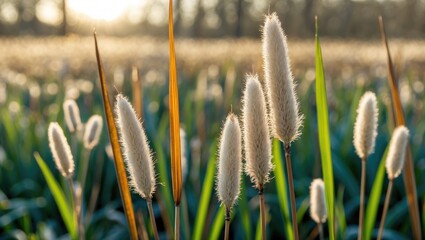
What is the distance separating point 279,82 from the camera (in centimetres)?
77

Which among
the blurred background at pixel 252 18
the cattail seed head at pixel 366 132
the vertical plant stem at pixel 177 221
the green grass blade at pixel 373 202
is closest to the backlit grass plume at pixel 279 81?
the vertical plant stem at pixel 177 221

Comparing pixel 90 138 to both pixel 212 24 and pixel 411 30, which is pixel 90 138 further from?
pixel 212 24

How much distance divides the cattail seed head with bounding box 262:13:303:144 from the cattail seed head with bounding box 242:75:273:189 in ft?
0.06

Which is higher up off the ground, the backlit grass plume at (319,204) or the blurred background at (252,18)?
the blurred background at (252,18)

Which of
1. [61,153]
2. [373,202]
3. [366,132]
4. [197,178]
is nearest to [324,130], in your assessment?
[366,132]

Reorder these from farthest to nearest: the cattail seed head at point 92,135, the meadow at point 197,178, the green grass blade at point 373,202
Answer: the meadow at point 197,178, the green grass blade at point 373,202, the cattail seed head at point 92,135

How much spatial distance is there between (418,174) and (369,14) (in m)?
36.2

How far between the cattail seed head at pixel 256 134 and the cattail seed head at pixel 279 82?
2 centimetres

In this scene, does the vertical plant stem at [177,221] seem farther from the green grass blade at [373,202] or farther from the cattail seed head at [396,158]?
the green grass blade at [373,202]

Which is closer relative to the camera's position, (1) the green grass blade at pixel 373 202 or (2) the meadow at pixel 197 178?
(1) the green grass blade at pixel 373 202

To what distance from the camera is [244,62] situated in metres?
8.09

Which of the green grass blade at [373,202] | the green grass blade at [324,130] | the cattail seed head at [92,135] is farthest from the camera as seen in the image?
the green grass blade at [373,202]

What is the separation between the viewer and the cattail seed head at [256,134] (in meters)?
0.76

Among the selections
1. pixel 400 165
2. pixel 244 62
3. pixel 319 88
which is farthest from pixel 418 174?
pixel 244 62
